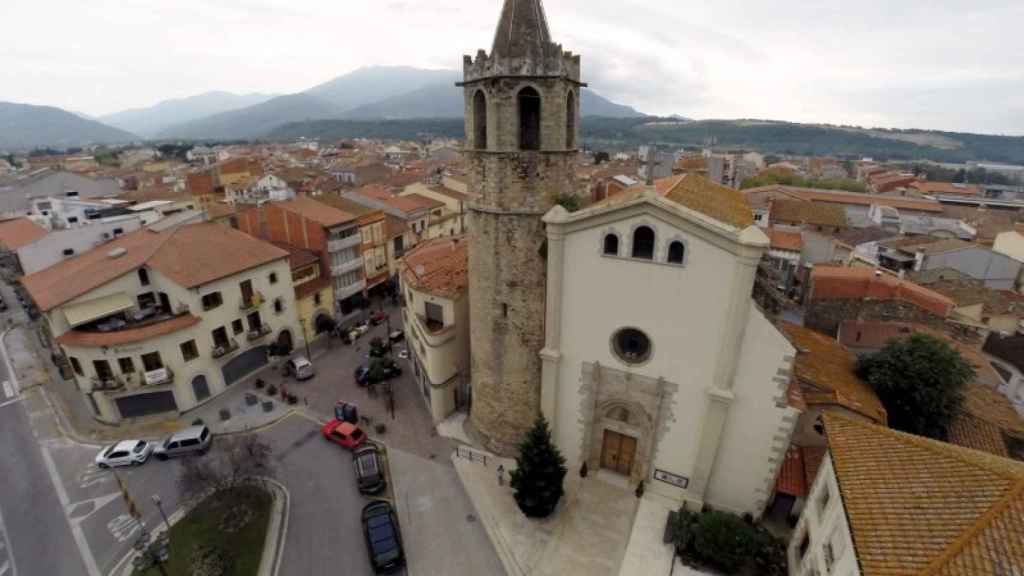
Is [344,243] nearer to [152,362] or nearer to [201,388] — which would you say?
[201,388]

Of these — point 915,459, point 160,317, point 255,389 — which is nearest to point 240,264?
point 160,317

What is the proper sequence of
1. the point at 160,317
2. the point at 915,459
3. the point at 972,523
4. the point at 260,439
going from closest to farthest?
the point at 972,523, the point at 915,459, the point at 260,439, the point at 160,317

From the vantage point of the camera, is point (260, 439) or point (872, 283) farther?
point (872, 283)

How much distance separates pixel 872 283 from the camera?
3316 centimetres

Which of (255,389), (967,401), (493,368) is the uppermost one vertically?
(493,368)

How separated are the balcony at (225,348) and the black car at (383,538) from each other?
1764 cm

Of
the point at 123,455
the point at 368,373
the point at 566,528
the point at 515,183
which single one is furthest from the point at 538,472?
the point at 123,455

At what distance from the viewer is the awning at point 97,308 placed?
2795 centimetres

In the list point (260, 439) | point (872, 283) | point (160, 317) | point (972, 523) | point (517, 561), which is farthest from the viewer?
point (872, 283)

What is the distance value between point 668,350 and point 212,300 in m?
A: 30.1

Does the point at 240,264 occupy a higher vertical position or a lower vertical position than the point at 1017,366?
higher

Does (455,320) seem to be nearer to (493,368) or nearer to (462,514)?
(493,368)

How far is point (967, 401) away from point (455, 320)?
2899 cm

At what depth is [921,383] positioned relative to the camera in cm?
2330
